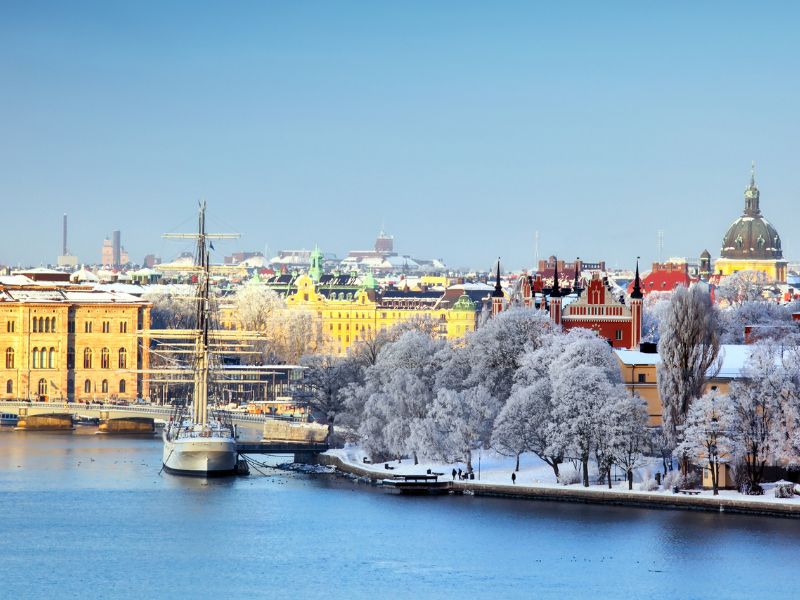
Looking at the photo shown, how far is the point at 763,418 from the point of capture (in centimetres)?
7756

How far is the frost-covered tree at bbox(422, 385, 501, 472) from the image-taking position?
85.1 m

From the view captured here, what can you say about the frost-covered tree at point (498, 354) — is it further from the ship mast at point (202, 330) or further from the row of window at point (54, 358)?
the row of window at point (54, 358)

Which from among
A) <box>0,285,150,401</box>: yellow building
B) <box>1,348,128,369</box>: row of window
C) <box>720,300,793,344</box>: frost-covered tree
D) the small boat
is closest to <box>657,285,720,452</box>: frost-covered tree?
<box>720,300,793,344</box>: frost-covered tree

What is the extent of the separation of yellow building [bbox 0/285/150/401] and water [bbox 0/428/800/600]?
184 feet

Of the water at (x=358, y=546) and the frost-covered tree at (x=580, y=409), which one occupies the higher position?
the frost-covered tree at (x=580, y=409)

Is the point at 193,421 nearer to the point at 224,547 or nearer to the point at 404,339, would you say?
the point at 404,339

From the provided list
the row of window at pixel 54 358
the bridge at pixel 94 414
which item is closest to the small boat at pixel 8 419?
the bridge at pixel 94 414

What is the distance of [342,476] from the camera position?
294ft

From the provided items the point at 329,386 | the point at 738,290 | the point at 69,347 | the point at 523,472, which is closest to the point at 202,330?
the point at 329,386

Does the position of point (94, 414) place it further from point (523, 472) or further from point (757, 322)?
point (523, 472)

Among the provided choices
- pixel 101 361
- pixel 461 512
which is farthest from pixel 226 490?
pixel 101 361

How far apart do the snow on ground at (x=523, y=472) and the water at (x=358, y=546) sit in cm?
163

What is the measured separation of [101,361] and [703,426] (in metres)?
70.9

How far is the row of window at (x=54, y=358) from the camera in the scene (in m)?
142
